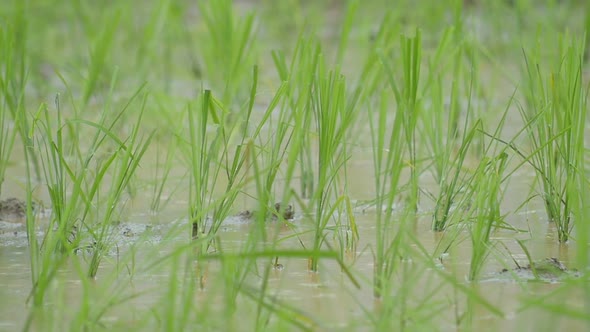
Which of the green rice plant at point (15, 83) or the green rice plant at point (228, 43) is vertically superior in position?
the green rice plant at point (228, 43)

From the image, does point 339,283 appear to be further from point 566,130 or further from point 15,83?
point 15,83

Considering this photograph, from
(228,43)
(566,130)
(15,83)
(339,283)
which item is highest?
(228,43)

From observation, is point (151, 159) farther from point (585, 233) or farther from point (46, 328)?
point (585, 233)

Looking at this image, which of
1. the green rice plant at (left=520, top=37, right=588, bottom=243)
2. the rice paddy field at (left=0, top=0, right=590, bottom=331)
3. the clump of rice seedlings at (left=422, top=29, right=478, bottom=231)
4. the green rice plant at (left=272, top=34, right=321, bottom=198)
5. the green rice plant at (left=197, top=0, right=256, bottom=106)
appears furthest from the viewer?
the green rice plant at (left=197, top=0, right=256, bottom=106)

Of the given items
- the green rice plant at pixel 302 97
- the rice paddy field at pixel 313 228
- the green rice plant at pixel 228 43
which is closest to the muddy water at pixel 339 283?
the rice paddy field at pixel 313 228

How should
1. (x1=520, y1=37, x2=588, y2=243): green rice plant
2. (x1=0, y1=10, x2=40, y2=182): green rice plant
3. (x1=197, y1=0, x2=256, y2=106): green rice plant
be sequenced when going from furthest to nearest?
(x1=197, y1=0, x2=256, y2=106): green rice plant → (x1=0, y1=10, x2=40, y2=182): green rice plant → (x1=520, y1=37, x2=588, y2=243): green rice plant

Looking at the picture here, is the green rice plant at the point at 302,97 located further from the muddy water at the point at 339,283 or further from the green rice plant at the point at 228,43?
the green rice plant at the point at 228,43

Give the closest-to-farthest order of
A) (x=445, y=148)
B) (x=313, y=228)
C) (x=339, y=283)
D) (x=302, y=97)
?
1. (x=339, y=283)
2. (x=302, y=97)
3. (x=313, y=228)
4. (x=445, y=148)

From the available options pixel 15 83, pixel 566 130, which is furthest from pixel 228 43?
pixel 566 130

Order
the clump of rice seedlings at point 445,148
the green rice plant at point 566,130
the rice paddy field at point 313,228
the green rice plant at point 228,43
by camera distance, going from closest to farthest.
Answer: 1. the rice paddy field at point 313,228
2. the green rice plant at point 566,130
3. the clump of rice seedlings at point 445,148
4. the green rice plant at point 228,43

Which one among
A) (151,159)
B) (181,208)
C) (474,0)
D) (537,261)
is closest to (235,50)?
(151,159)

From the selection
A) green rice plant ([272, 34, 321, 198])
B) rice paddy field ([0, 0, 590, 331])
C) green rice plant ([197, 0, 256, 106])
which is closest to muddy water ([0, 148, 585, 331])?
rice paddy field ([0, 0, 590, 331])

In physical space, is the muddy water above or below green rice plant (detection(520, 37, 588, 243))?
below

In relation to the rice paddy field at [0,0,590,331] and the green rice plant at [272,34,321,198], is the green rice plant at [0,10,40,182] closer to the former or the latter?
the rice paddy field at [0,0,590,331]
